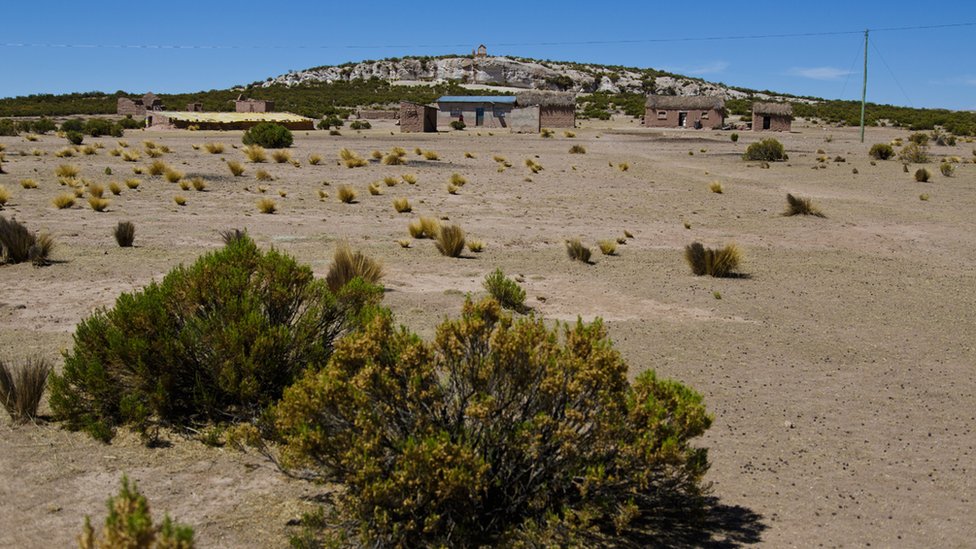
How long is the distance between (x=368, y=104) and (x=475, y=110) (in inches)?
1191

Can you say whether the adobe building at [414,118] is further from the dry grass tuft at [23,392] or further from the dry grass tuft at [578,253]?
the dry grass tuft at [23,392]

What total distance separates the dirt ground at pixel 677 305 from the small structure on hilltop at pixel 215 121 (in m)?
21.0

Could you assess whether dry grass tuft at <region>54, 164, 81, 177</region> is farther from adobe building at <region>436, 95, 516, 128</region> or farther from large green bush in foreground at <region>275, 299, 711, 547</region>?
adobe building at <region>436, 95, 516, 128</region>

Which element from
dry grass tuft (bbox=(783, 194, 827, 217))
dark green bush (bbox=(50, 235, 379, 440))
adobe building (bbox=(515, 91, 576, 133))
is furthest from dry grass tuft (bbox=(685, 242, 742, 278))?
adobe building (bbox=(515, 91, 576, 133))

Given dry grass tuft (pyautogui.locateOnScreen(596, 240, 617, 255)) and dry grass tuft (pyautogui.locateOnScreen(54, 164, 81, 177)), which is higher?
dry grass tuft (pyautogui.locateOnScreen(54, 164, 81, 177))

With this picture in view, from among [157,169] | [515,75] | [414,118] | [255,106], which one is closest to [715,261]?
[157,169]

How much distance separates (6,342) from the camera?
9.27 meters

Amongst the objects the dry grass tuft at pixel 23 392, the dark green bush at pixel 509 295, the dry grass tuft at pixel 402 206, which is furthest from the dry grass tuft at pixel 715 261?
the dry grass tuft at pixel 23 392

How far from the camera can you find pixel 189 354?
7.04 m

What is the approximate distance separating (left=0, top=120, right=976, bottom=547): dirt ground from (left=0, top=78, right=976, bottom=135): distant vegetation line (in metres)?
46.9

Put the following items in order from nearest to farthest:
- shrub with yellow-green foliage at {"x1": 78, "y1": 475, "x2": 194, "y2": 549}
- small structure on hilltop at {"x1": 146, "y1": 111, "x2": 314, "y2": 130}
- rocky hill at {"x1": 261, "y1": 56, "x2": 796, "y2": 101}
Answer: shrub with yellow-green foliage at {"x1": 78, "y1": 475, "x2": 194, "y2": 549}, small structure on hilltop at {"x1": 146, "y1": 111, "x2": 314, "y2": 130}, rocky hill at {"x1": 261, "y1": 56, "x2": 796, "y2": 101}

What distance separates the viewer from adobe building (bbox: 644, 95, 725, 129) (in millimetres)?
67812

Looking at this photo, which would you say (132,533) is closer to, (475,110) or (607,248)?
(607,248)

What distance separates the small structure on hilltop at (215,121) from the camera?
51719mm
